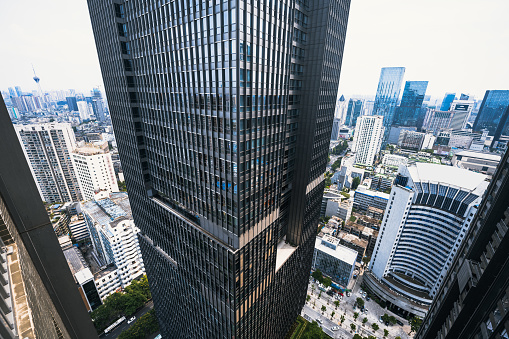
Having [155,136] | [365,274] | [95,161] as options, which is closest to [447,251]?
[365,274]

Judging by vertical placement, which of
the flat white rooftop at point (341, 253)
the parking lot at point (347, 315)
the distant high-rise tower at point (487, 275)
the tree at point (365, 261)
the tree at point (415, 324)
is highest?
the distant high-rise tower at point (487, 275)

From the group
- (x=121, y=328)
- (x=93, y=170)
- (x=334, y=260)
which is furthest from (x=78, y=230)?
(x=334, y=260)

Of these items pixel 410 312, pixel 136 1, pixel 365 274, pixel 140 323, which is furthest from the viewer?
pixel 365 274

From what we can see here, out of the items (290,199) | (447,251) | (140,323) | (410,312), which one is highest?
(290,199)

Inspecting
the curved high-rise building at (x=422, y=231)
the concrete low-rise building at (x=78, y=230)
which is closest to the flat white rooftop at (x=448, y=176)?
the curved high-rise building at (x=422, y=231)

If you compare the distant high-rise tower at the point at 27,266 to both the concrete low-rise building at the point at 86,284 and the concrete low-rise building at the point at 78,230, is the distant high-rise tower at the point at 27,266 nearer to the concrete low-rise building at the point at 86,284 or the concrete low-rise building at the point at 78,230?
the concrete low-rise building at the point at 86,284

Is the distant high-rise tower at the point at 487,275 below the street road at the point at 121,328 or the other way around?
the other way around

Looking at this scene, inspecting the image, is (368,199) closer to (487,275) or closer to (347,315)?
(347,315)

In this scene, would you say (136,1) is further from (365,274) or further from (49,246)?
(365,274)
